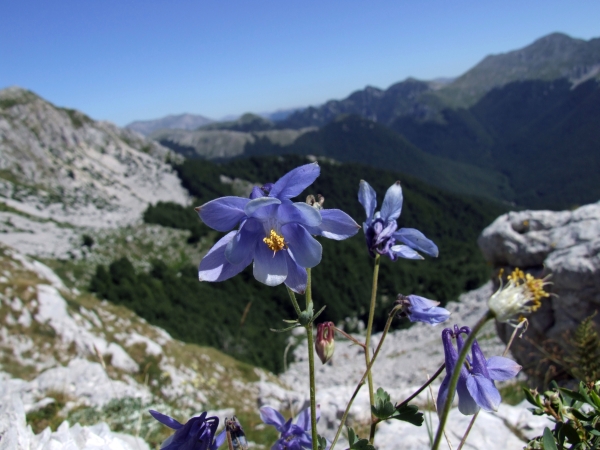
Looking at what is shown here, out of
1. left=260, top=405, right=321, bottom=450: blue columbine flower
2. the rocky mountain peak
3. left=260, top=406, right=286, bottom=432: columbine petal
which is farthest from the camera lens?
the rocky mountain peak

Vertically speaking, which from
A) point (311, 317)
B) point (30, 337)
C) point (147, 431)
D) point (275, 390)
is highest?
point (311, 317)

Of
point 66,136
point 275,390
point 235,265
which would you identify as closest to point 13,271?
point 275,390

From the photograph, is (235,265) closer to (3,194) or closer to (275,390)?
(275,390)

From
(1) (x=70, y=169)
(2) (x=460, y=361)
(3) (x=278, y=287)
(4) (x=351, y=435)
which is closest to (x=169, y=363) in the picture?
(4) (x=351, y=435)

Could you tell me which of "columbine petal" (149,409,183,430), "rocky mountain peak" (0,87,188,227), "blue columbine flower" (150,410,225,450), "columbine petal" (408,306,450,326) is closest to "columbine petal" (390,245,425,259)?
"columbine petal" (408,306,450,326)

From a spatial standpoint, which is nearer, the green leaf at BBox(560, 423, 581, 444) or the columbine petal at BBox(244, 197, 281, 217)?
the columbine petal at BBox(244, 197, 281, 217)

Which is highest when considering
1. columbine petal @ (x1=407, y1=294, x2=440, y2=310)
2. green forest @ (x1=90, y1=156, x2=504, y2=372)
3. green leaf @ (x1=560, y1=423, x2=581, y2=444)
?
columbine petal @ (x1=407, y1=294, x2=440, y2=310)

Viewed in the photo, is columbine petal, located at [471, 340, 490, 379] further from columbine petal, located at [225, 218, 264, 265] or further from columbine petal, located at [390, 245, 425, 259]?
columbine petal, located at [225, 218, 264, 265]

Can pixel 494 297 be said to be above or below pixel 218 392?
above
